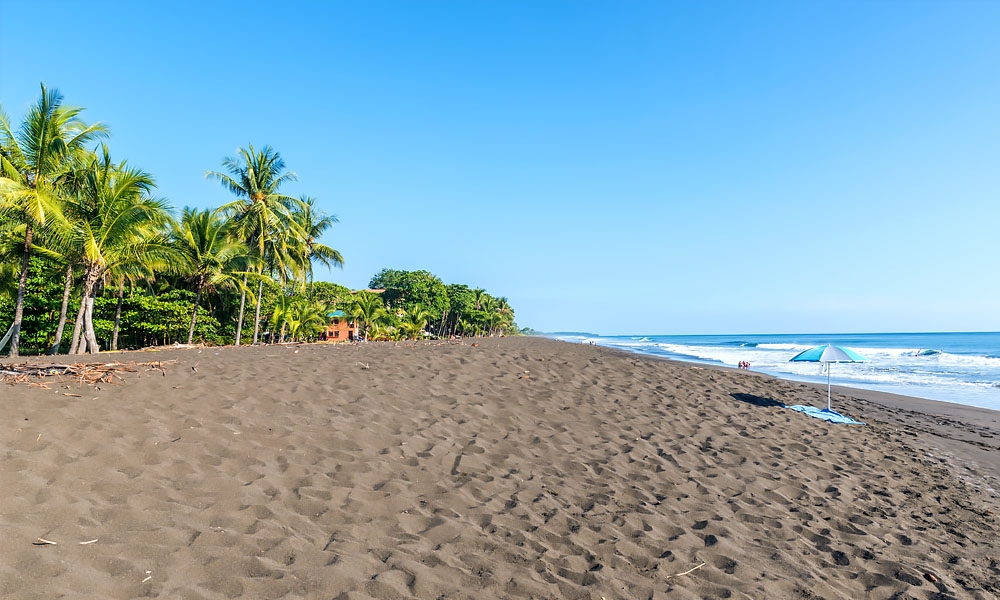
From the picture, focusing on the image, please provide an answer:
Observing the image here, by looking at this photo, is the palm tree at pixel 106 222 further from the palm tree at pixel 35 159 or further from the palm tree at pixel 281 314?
the palm tree at pixel 281 314

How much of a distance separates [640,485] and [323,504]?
303 cm

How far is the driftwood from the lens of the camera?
19.5ft

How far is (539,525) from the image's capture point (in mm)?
3725

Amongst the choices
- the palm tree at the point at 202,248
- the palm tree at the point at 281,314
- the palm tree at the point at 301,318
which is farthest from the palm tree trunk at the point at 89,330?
the palm tree at the point at 301,318

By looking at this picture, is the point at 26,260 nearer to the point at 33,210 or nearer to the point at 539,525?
the point at 33,210

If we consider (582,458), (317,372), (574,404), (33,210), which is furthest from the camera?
(33,210)

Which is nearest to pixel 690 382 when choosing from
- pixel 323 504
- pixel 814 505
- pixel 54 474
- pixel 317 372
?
pixel 814 505

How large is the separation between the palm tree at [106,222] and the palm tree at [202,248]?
385 cm

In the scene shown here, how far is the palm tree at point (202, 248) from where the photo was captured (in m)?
20.4

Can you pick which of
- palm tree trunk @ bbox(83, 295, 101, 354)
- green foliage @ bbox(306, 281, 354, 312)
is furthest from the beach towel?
green foliage @ bbox(306, 281, 354, 312)

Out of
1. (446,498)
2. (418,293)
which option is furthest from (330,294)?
(446,498)

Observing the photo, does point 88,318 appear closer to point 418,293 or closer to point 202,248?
point 202,248

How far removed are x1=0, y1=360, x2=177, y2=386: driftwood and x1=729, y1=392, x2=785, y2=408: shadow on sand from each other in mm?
10584

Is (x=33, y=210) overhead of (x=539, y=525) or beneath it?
overhead
